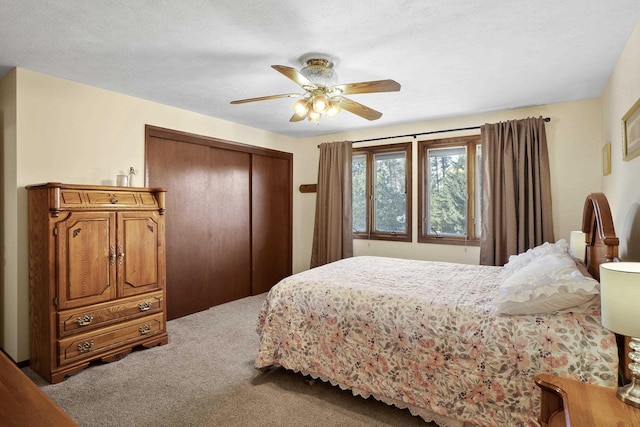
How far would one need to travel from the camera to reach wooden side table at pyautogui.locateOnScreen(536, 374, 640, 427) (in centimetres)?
116

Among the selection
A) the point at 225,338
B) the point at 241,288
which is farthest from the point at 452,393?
the point at 241,288

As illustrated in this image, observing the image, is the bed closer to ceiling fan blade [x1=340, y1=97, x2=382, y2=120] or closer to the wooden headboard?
the wooden headboard

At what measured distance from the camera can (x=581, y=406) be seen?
125 cm

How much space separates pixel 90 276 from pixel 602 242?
3559 millimetres

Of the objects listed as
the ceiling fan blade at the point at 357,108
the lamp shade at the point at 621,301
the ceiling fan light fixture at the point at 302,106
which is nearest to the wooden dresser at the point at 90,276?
the ceiling fan light fixture at the point at 302,106

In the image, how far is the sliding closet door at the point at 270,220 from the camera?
16.2 ft

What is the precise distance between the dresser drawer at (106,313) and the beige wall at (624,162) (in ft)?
12.1

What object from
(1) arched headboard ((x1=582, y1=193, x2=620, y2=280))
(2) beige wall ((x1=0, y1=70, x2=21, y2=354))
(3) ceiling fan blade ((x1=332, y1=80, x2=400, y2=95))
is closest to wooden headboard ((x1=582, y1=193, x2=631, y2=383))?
(1) arched headboard ((x1=582, y1=193, x2=620, y2=280))

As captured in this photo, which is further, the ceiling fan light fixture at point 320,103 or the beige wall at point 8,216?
the beige wall at point 8,216

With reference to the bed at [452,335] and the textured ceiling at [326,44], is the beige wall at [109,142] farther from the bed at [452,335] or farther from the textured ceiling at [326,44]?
the bed at [452,335]

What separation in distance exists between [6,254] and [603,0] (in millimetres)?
4520

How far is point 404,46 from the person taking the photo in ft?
7.75

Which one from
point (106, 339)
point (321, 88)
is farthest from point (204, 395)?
point (321, 88)

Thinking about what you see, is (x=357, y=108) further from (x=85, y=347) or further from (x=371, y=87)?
(x=85, y=347)
